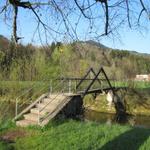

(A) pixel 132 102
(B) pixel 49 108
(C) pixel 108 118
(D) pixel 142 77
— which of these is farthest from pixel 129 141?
(D) pixel 142 77

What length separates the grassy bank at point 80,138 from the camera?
13.1m

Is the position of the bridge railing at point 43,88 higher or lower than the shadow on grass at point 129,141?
higher

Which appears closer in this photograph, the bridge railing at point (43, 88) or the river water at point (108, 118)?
the bridge railing at point (43, 88)

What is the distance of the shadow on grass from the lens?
42.1ft

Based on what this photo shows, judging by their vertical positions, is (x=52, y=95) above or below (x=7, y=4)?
below

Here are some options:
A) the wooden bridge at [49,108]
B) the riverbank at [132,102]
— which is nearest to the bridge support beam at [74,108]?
the wooden bridge at [49,108]

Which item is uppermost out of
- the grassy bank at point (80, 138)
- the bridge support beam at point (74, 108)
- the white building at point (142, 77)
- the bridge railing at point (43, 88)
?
the white building at point (142, 77)

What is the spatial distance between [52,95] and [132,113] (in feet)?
63.9

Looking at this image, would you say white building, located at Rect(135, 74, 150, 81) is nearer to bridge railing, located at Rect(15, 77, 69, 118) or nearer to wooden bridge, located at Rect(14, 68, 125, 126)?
bridge railing, located at Rect(15, 77, 69, 118)

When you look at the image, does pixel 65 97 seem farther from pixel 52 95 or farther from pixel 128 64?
pixel 128 64

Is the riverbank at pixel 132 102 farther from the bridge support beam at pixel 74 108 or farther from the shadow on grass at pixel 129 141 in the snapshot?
the shadow on grass at pixel 129 141

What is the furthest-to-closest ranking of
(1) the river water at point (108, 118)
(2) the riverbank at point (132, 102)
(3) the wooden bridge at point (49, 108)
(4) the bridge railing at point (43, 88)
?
(2) the riverbank at point (132, 102), (1) the river water at point (108, 118), (4) the bridge railing at point (43, 88), (3) the wooden bridge at point (49, 108)

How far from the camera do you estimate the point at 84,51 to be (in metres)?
7.49

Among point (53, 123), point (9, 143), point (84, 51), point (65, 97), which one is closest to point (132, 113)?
point (65, 97)
